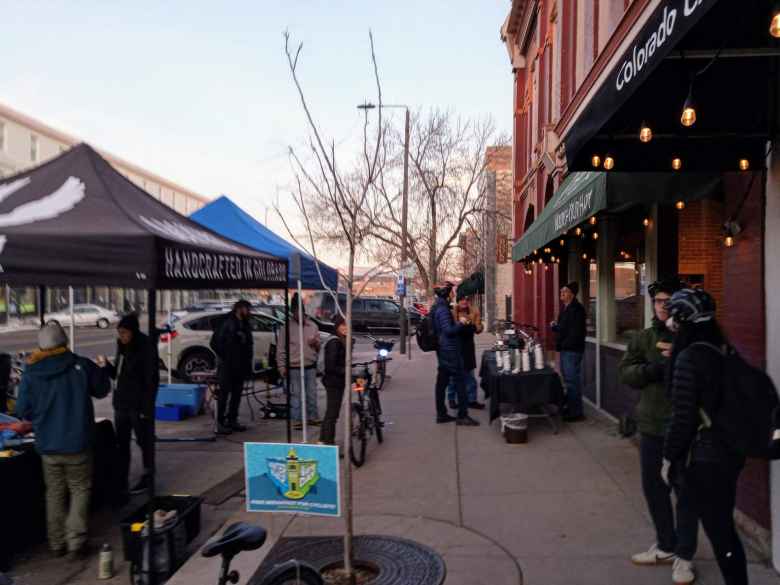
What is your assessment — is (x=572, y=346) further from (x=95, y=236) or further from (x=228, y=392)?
(x=95, y=236)

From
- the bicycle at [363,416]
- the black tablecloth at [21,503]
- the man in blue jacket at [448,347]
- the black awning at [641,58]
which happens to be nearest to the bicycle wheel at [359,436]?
the bicycle at [363,416]

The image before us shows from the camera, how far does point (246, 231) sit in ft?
28.4

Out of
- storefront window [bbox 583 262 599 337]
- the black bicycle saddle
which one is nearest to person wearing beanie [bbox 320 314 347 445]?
the black bicycle saddle

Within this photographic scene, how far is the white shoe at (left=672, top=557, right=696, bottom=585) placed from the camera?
4.18 m

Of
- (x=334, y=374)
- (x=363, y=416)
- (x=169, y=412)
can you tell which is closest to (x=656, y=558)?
(x=363, y=416)

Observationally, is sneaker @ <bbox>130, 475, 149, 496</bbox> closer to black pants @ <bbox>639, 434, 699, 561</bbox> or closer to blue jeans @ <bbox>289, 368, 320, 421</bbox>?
blue jeans @ <bbox>289, 368, 320, 421</bbox>

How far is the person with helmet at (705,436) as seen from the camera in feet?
11.4

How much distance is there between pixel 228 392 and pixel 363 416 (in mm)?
2715

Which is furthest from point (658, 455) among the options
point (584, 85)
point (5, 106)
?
point (5, 106)

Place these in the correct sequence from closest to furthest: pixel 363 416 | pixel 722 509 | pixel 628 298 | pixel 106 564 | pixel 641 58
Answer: pixel 722 509, pixel 641 58, pixel 106 564, pixel 363 416, pixel 628 298

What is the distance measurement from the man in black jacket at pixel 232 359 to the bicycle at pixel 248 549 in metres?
6.15

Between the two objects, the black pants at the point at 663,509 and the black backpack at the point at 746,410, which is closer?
the black backpack at the point at 746,410

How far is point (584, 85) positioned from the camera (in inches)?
383

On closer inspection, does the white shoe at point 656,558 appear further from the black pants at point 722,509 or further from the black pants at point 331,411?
the black pants at point 331,411
